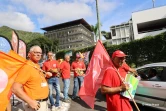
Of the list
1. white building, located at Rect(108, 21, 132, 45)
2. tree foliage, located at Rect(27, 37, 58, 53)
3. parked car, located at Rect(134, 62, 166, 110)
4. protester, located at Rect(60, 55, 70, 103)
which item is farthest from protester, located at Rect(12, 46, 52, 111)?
tree foliage, located at Rect(27, 37, 58, 53)

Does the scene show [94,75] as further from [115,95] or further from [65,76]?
[65,76]

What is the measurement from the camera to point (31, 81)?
3465 millimetres

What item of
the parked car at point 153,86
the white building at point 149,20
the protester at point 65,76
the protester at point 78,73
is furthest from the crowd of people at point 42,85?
the white building at point 149,20

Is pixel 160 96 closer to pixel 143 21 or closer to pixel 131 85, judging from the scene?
pixel 131 85

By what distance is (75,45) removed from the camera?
99250 millimetres

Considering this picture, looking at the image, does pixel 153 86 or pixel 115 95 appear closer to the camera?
pixel 115 95

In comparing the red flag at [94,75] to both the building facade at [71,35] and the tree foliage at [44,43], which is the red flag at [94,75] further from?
the building facade at [71,35]

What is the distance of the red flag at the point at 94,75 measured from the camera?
3982mm

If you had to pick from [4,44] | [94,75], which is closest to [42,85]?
[94,75]

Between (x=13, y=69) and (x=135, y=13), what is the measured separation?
35.7 m

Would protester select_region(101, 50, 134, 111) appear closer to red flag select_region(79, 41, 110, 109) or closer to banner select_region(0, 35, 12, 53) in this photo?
red flag select_region(79, 41, 110, 109)

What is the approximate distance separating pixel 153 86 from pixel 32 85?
4277mm

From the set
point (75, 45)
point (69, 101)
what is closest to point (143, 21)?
point (69, 101)

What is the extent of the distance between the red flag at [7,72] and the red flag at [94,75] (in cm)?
124
